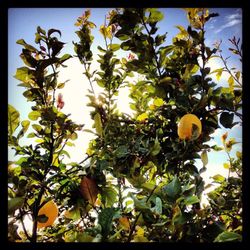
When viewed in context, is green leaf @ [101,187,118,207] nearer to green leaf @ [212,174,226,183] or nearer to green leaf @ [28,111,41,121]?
green leaf @ [28,111,41,121]

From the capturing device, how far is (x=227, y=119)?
896 millimetres

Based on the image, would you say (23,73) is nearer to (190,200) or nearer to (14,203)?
(14,203)

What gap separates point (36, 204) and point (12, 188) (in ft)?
0.23

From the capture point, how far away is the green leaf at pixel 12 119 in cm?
81

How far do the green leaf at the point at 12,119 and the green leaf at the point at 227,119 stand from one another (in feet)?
1.68

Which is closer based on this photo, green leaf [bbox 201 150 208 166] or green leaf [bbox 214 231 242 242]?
green leaf [bbox 214 231 242 242]

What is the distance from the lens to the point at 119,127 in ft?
3.10

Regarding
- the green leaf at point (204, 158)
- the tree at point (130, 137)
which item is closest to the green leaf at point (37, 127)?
the tree at point (130, 137)

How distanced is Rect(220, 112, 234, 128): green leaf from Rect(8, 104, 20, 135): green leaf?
1.68 ft

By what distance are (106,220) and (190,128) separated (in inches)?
11.6

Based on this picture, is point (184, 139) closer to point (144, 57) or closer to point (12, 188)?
point (144, 57)

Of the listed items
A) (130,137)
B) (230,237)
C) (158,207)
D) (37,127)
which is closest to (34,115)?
(37,127)

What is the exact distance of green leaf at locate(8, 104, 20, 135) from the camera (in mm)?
814

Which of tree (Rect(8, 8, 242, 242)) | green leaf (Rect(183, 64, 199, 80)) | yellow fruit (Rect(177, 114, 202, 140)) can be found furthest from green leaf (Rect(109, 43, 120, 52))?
yellow fruit (Rect(177, 114, 202, 140))
